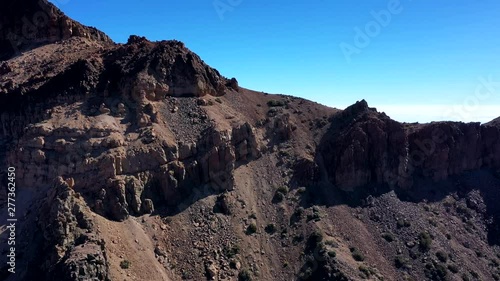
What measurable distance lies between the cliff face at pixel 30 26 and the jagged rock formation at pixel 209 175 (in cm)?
29

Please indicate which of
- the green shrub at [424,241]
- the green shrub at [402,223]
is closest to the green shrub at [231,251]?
the green shrub at [402,223]

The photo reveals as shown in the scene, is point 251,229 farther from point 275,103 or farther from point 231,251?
point 275,103

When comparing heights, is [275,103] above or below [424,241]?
above

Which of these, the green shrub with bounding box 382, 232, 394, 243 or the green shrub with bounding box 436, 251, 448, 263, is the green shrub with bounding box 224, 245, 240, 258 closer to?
the green shrub with bounding box 382, 232, 394, 243

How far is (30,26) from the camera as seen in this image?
88.9m

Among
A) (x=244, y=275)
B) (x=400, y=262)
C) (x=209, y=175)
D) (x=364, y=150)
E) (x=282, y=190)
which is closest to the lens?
(x=244, y=275)

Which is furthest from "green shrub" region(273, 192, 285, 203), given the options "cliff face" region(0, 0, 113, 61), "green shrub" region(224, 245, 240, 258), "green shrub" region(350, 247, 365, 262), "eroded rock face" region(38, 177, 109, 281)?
"cliff face" region(0, 0, 113, 61)

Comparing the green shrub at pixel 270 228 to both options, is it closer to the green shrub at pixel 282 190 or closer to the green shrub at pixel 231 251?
the green shrub at pixel 231 251

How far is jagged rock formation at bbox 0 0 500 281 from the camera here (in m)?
54.9

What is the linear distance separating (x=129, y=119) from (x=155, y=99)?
22.9 ft

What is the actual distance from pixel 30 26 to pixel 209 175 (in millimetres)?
53779

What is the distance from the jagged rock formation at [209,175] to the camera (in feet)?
180

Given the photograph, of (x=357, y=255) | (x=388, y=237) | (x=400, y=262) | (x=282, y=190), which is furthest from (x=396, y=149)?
(x=357, y=255)

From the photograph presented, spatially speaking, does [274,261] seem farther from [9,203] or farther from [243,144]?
[9,203]
